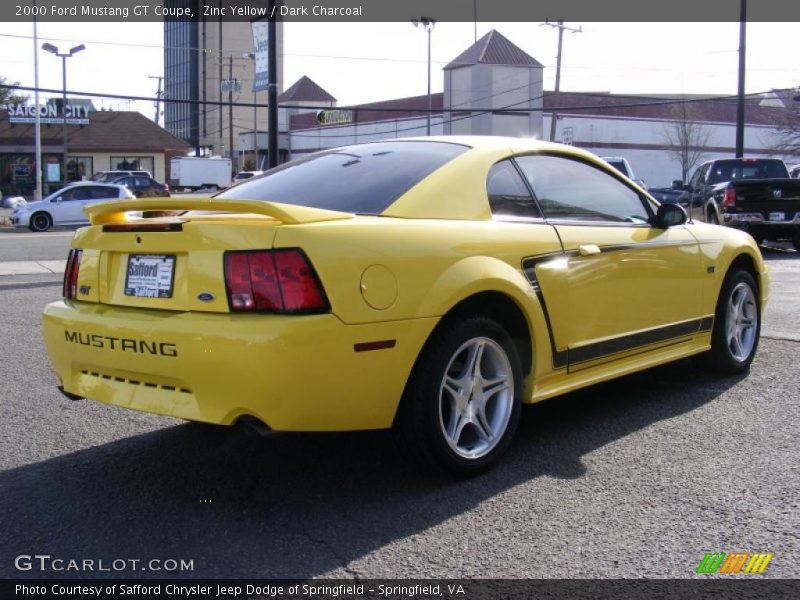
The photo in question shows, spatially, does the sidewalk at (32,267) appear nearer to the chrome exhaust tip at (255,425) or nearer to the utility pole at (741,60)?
the chrome exhaust tip at (255,425)

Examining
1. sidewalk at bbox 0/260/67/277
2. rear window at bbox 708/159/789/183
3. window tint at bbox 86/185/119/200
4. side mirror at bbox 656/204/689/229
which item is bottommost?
sidewalk at bbox 0/260/67/277

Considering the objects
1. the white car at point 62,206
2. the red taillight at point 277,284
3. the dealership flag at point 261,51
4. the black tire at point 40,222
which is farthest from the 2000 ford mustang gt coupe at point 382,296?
the black tire at point 40,222

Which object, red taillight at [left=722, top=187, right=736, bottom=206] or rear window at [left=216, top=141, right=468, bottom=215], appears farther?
red taillight at [left=722, top=187, right=736, bottom=206]

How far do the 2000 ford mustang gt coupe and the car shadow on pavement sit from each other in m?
0.26

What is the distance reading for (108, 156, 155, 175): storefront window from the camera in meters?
56.3

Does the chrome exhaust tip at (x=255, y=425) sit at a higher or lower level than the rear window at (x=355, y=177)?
lower

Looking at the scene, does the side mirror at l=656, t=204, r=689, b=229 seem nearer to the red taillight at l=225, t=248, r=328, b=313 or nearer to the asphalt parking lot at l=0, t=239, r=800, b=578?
the asphalt parking lot at l=0, t=239, r=800, b=578

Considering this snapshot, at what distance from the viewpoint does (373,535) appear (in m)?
3.29

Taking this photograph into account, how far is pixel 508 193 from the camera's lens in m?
4.36

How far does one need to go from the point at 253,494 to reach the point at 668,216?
2.87 m

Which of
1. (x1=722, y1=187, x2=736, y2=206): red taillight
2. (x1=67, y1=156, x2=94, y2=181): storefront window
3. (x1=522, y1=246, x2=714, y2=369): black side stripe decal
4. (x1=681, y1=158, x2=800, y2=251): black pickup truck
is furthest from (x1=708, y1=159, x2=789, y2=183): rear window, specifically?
(x1=67, y1=156, x2=94, y2=181): storefront window

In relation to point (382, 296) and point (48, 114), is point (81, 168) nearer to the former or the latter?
point (48, 114)

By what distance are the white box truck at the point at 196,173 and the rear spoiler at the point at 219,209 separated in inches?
2012

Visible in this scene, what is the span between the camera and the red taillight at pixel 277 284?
332cm
